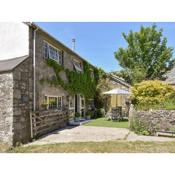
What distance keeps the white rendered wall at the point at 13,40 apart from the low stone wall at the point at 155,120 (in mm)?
7550

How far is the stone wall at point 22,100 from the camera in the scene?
10.5m

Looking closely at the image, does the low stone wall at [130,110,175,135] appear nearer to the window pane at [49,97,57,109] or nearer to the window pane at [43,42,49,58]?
the window pane at [49,97,57,109]

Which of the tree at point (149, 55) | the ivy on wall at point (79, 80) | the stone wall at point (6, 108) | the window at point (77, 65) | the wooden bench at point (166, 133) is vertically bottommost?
the wooden bench at point (166, 133)

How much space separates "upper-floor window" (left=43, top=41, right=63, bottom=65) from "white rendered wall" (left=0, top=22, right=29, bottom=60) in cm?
210

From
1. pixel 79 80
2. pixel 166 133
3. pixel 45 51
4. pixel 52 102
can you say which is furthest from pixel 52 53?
pixel 166 133

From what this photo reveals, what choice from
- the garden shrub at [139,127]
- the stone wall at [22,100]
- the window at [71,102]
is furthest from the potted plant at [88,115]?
the stone wall at [22,100]

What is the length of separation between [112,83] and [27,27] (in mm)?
14907

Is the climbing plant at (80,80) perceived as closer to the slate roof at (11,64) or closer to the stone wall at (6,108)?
the slate roof at (11,64)

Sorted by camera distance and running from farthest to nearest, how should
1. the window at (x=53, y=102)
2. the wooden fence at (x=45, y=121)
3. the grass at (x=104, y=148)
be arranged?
the window at (x=53, y=102) → the wooden fence at (x=45, y=121) → the grass at (x=104, y=148)

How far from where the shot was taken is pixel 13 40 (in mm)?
12586
